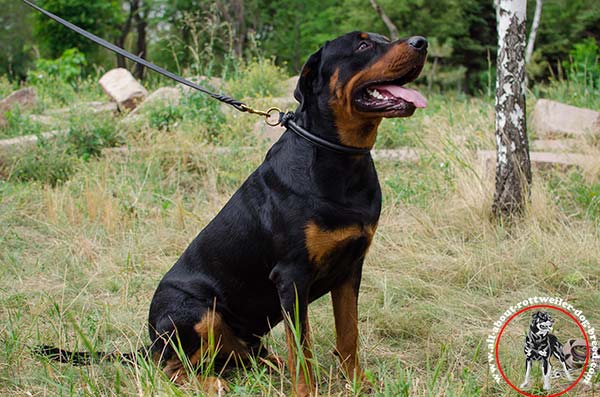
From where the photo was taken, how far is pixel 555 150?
6723mm

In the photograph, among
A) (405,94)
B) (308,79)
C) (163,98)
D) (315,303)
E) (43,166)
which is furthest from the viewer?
(163,98)

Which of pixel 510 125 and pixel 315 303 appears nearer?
pixel 315 303

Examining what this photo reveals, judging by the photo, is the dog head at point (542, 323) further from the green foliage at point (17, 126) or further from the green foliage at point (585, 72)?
the green foliage at point (585, 72)

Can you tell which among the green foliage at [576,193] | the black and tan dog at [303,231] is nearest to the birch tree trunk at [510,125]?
the green foliage at [576,193]

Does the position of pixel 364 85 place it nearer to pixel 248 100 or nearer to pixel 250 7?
pixel 248 100

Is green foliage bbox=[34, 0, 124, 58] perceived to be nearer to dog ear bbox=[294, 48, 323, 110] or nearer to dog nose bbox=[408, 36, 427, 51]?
dog ear bbox=[294, 48, 323, 110]

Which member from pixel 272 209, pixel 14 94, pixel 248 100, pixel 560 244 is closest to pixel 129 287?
pixel 272 209

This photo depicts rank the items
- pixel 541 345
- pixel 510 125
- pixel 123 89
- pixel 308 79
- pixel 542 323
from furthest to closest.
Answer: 1. pixel 123 89
2. pixel 510 125
3. pixel 308 79
4. pixel 541 345
5. pixel 542 323

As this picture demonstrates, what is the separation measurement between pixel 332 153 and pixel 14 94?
25.6 ft

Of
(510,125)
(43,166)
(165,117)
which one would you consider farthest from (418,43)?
(165,117)

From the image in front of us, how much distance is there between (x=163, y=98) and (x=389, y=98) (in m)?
6.29

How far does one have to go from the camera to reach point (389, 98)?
8.84ft

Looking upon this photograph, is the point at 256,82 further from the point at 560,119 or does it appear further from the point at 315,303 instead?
the point at 315,303

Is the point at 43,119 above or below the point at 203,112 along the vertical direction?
below
